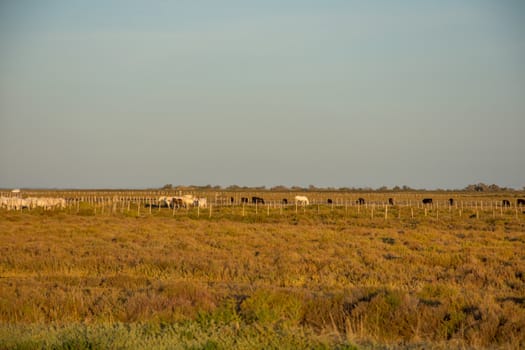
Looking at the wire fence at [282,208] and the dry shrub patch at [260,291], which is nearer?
the dry shrub patch at [260,291]

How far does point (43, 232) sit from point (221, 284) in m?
17.9

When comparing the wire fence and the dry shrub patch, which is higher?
the wire fence

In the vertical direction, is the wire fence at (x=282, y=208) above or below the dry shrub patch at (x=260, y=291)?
above

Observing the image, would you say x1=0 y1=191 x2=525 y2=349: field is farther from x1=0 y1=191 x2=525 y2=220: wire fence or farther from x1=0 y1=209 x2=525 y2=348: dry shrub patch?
x1=0 y1=191 x2=525 y2=220: wire fence

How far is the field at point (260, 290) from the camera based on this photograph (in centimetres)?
884

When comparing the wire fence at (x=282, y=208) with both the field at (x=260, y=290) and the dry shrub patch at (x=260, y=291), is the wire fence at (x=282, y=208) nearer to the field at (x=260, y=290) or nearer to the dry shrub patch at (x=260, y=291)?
the field at (x=260, y=290)

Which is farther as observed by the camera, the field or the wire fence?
the wire fence

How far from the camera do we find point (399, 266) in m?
18.2

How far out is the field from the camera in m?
8.84

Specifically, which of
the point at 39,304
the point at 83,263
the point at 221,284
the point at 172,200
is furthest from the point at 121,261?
the point at 172,200

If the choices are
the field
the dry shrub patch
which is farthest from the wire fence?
the dry shrub patch

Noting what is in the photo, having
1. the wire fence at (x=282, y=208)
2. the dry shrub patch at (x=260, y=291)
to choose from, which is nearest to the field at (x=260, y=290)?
the dry shrub patch at (x=260, y=291)

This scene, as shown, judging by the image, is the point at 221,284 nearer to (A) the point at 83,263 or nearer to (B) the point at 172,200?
(A) the point at 83,263

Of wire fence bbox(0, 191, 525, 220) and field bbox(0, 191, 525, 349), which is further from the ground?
wire fence bbox(0, 191, 525, 220)
